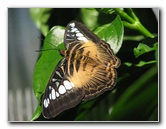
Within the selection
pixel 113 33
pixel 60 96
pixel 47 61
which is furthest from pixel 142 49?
pixel 60 96

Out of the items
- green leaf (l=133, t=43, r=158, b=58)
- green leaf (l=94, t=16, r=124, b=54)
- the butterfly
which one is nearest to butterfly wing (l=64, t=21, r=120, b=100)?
the butterfly

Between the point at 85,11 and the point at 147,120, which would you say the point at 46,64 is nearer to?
the point at 85,11

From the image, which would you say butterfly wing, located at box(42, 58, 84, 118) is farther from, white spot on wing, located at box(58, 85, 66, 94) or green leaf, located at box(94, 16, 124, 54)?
green leaf, located at box(94, 16, 124, 54)

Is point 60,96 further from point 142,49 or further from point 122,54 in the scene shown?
point 142,49

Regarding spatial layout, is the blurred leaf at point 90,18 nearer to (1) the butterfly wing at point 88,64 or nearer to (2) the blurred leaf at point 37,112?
(1) the butterfly wing at point 88,64

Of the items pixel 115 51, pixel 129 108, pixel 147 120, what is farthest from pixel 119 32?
pixel 147 120

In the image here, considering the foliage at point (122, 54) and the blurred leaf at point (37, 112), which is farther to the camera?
the blurred leaf at point (37, 112)

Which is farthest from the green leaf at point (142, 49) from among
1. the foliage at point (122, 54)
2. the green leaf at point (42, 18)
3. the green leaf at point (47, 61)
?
the green leaf at point (42, 18)
